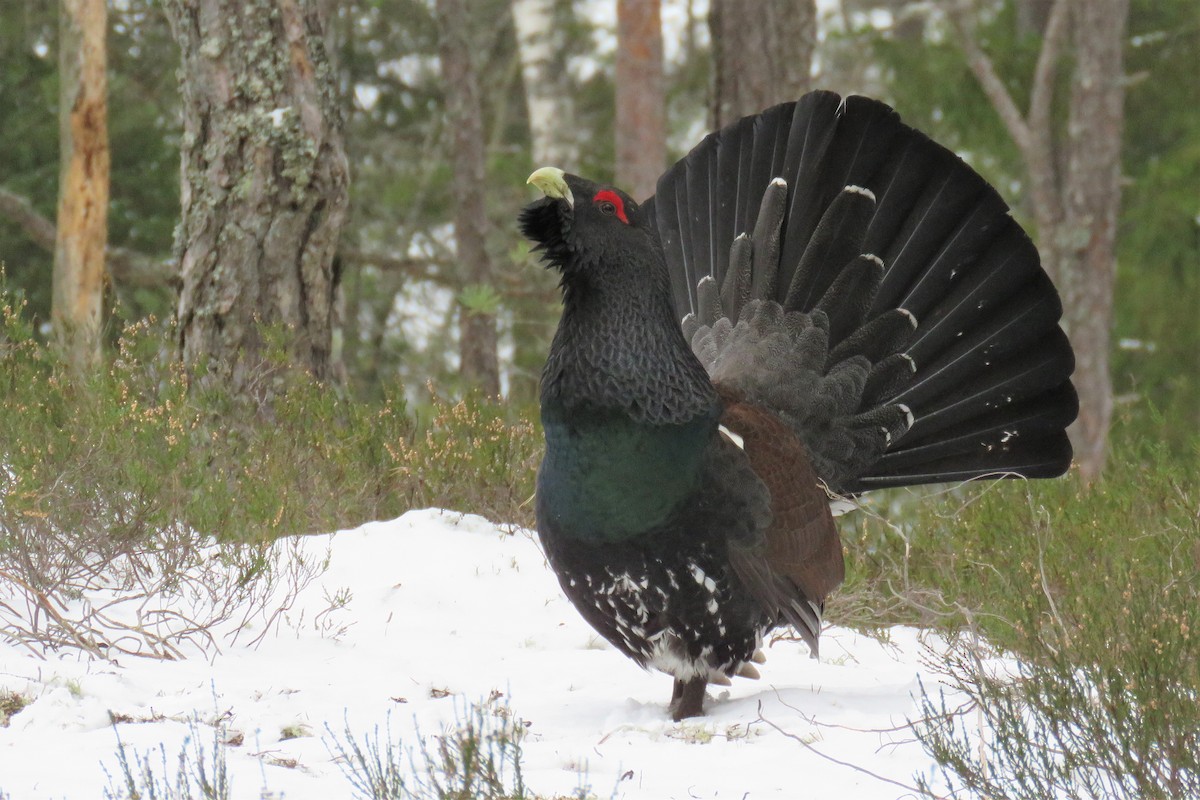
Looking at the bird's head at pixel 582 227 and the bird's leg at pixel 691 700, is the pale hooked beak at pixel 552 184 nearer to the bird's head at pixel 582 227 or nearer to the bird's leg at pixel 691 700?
the bird's head at pixel 582 227

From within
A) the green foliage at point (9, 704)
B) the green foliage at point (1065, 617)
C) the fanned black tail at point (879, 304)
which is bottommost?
the green foliage at point (9, 704)

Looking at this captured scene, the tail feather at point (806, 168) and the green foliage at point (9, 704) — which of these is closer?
the green foliage at point (9, 704)

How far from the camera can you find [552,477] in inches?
157

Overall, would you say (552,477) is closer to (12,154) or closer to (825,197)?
(825,197)

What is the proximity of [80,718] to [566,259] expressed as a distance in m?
1.89

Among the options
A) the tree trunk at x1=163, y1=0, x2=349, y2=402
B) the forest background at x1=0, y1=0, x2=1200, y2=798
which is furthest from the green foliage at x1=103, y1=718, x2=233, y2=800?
the tree trunk at x1=163, y1=0, x2=349, y2=402

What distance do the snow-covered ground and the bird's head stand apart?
1.30 metres

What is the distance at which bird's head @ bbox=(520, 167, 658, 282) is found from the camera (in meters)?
3.94

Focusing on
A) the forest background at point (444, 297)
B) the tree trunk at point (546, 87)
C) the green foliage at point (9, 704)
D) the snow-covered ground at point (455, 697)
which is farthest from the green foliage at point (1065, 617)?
the tree trunk at point (546, 87)

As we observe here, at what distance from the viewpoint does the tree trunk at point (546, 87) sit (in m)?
11.1

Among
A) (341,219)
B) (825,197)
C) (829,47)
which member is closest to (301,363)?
(341,219)

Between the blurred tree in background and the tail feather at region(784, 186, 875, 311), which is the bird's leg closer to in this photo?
the tail feather at region(784, 186, 875, 311)

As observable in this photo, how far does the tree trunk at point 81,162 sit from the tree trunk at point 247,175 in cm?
211

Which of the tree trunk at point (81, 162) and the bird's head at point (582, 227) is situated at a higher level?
the tree trunk at point (81, 162)
